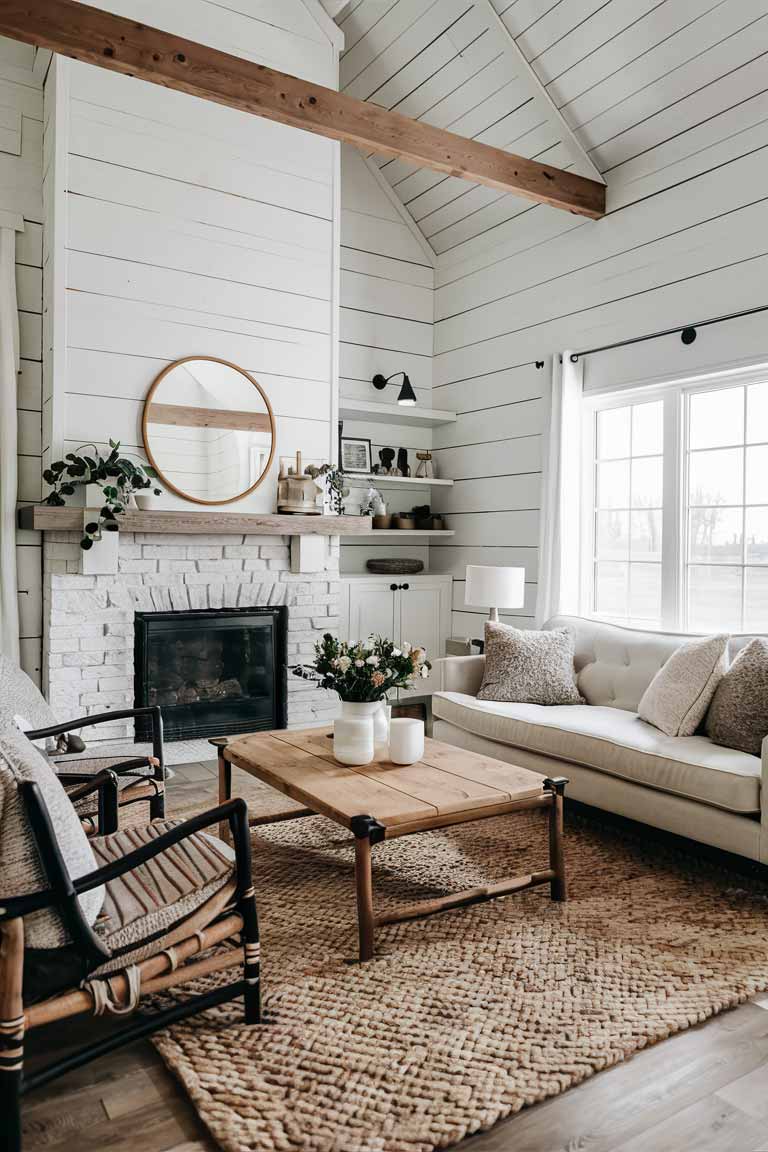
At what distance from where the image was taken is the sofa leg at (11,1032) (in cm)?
157

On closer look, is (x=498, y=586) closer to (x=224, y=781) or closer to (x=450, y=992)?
(x=224, y=781)

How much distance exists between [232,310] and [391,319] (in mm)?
1668

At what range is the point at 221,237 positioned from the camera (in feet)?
15.5

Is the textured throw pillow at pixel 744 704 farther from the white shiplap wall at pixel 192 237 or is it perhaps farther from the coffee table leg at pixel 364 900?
the white shiplap wall at pixel 192 237

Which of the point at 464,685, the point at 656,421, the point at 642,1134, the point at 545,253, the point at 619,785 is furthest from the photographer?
the point at 545,253

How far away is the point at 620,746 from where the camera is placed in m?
3.16

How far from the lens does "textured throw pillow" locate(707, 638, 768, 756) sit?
3039 mm

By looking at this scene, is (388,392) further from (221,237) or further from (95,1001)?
(95,1001)

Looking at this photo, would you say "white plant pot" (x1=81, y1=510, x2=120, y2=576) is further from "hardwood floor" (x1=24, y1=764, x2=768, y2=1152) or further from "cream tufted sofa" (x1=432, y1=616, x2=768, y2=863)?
"hardwood floor" (x1=24, y1=764, x2=768, y2=1152)

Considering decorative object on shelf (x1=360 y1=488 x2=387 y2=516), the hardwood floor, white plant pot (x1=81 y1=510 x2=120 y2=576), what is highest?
decorative object on shelf (x1=360 y1=488 x2=387 y2=516)

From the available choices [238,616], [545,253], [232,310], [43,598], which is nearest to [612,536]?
[545,253]

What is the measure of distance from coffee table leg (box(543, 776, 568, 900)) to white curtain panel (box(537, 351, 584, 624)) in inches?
91.4

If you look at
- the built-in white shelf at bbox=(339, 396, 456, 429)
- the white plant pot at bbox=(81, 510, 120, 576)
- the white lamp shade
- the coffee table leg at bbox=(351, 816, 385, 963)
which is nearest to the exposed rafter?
the built-in white shelf at bbox=(339, 396, 456, 429)

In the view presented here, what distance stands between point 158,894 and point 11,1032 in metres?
0.42
